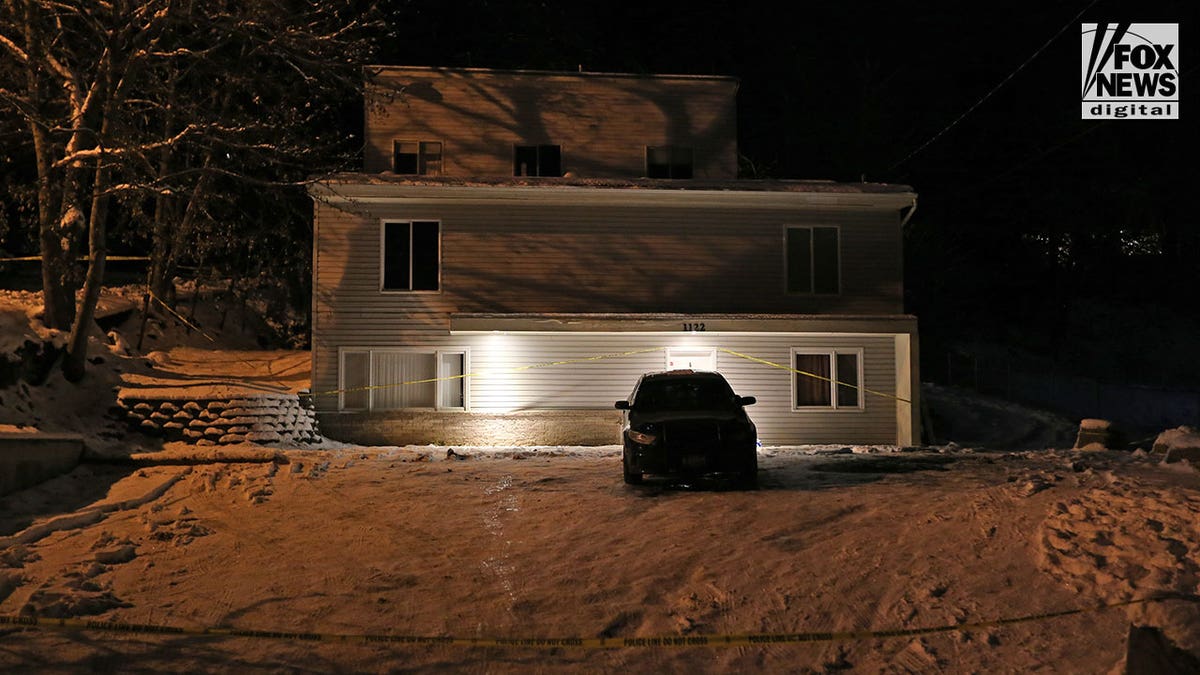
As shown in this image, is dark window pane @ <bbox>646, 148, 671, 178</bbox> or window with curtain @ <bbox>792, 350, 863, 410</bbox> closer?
window with curtain @ <bbox>792, 350, 863, 410</bbox>

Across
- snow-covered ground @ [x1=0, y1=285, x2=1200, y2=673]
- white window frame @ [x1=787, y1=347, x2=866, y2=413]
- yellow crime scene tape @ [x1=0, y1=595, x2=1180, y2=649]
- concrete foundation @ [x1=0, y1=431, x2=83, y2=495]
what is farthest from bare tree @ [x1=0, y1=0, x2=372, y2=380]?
yellow crime scene tape @ [x1=0, y1=595, x2=1180, y2=649]

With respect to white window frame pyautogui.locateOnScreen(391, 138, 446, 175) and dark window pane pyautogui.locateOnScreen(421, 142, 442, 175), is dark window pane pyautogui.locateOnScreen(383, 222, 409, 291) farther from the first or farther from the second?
dark window pane pyautogui.locateOnScreen(421, 142, 442, 175)

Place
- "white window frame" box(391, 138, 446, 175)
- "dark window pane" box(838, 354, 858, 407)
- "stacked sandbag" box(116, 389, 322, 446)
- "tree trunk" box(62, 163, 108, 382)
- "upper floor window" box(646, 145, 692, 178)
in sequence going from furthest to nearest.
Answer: "upper floor window" box(646, 145, 692, 178)
"white window frame" box(391, 138, 446, 175)
"dark window pane" box(838, 354, 858, 407)
"tree trunk" box(62, 163, 108, 382)
"stacked sandbag" box(116, 389, 322, 446)

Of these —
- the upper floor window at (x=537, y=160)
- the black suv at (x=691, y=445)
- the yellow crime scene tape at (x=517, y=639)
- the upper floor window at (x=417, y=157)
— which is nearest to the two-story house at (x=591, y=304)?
the upper floor window at (x=417, y=157)

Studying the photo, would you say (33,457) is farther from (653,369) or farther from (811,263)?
(811,263)

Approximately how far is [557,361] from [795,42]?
3140 centimetres

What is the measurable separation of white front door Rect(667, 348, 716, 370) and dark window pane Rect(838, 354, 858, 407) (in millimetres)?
2845

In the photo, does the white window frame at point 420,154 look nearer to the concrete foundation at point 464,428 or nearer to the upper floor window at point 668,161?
the upper floor window at point 668,161

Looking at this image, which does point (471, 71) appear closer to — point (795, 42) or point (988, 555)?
point (988, 555)

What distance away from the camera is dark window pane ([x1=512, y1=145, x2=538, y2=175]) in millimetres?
23688

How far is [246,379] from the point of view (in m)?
21.3

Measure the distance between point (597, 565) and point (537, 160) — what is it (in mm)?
16039

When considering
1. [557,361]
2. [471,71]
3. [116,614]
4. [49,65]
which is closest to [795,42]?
[471,71]

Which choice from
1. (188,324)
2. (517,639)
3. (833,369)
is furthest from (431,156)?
(517,639)
